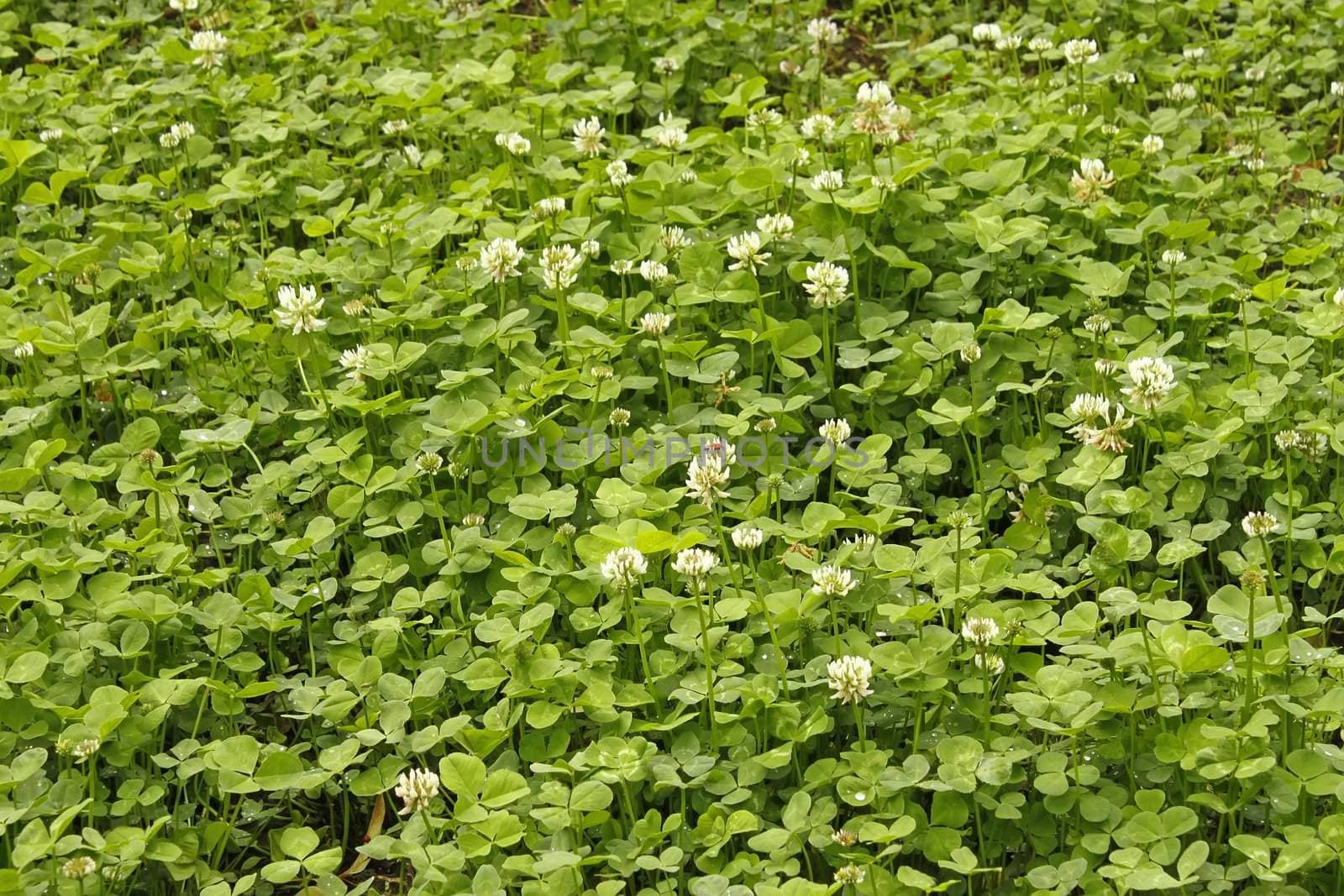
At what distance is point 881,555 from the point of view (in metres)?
→ 3.20

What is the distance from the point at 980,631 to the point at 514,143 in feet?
7.89

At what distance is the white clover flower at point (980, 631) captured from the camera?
293 centimetres

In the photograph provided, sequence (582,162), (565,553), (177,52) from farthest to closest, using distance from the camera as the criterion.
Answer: (177,52)
(582,162)
(565,553)

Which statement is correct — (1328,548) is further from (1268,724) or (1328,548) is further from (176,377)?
(176,377)

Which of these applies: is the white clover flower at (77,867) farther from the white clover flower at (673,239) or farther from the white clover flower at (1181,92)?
Result: the white clover flower at (1181,92)

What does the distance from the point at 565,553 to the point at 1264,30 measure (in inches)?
154

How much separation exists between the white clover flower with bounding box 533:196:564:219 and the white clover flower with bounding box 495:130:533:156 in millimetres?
304

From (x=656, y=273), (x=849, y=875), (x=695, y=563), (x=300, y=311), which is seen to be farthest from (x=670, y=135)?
(x=849, y=875)

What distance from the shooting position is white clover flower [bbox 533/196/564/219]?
14.1 ft

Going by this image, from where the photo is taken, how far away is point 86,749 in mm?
2918

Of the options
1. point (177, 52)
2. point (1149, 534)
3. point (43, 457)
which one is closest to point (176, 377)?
point (43, 457)

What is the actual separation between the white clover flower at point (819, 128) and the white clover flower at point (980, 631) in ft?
6.50

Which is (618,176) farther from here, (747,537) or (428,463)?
(747,537)

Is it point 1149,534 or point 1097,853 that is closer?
point 1097,853
